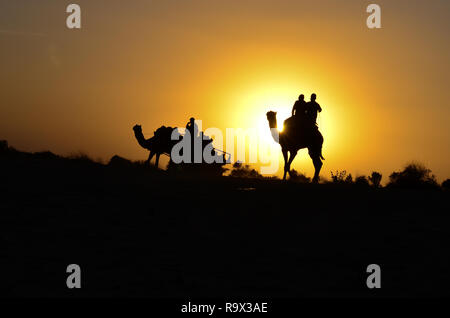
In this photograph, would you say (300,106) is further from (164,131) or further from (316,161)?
(164,131)

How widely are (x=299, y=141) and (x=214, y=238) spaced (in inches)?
405

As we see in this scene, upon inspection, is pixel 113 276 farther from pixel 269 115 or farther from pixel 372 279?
pixel 269 115

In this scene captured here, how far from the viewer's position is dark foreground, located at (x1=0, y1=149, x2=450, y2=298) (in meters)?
11.5

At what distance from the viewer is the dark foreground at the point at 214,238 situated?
11.5 meters

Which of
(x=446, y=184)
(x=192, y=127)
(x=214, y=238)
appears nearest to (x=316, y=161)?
(x=192, y=127)

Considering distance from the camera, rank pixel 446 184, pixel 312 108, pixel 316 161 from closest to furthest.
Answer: pixel 312 108 < pixel 316 161 < pixel 446 184

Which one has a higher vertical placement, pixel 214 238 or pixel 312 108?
pixel 312 108

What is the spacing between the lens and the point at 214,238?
1400 cm

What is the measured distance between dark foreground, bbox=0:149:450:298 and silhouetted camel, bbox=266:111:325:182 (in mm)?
3435

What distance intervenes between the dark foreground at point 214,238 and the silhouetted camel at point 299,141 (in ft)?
11.3

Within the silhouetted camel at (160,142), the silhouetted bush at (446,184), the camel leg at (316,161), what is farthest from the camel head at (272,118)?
the silhouetted bush at (446,184)

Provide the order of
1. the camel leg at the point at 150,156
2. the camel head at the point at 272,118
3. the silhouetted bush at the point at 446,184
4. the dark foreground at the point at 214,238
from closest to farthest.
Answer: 1. the dark foreground at the point at 214,238
2. the camel head at the point at 272,118
3. the camel leg at the point at 150,156
4. the silhouetted bush at the point at 446,184

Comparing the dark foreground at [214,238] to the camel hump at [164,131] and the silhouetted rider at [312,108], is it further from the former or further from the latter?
the camel hump at [164,131]

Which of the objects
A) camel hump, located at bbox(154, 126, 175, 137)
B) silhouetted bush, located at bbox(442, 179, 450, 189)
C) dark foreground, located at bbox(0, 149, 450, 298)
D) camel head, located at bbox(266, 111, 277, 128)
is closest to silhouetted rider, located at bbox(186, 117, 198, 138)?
camel hump, located at bbox(154, 126, 175, 137)
